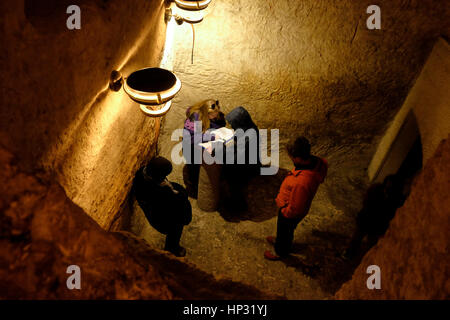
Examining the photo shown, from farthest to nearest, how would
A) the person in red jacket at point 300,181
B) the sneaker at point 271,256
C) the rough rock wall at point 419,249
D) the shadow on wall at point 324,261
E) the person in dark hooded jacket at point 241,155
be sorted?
the person in dark hooded jacket at point 241,155 < the sneaker at point 271,256 < the shadow on wall at point 324,261 < the person in red jacket at point 300,181 < the rough rock wall at point 419,249

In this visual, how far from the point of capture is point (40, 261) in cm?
142

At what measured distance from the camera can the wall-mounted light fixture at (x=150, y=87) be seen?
2.70m

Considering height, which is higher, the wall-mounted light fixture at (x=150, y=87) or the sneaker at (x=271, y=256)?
the wall-mounted light fixture at (x=150, y=87)

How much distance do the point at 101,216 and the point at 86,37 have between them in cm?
192

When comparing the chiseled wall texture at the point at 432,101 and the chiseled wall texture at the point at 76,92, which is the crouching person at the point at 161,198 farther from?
the chiseled wall texture at the point at 432,101

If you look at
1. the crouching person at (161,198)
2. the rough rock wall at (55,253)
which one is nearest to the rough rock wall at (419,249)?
the rough rock wall at (55,253)

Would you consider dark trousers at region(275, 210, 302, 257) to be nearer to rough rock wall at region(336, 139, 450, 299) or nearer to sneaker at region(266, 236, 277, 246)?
sneaker at region(266, 236, 277, 246)

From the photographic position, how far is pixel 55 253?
A: 4.82 feet

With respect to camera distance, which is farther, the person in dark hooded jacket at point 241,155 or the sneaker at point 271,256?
the person in dark hooded jacket at point 241,155

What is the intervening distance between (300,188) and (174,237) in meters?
1.84

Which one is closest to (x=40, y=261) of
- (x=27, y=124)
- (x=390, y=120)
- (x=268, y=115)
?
(x=27, y=124)

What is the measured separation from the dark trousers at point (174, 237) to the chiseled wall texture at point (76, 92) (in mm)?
780

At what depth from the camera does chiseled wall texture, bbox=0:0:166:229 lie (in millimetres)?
1807
